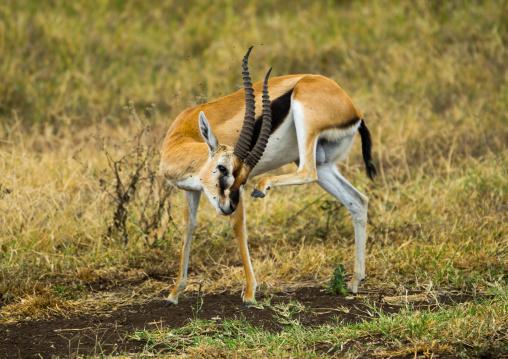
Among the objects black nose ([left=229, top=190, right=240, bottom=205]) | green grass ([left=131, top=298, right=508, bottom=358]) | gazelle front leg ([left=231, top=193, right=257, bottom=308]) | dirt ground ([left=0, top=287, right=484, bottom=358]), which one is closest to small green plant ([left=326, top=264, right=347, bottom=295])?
dirt ground ([left=0, top=287, right=484, bottom=358])

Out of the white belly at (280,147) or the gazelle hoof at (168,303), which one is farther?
the white belly at (280,147)

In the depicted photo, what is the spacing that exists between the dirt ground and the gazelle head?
2.47 ft

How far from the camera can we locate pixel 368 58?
32.0 feet

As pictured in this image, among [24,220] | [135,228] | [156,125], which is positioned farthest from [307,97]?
[156,125]

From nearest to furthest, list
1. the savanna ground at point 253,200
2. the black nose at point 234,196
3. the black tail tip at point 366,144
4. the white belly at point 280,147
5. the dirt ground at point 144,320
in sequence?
the dirt ground at point 144,320 → the savanna ground at point 253,200 → the black nose at point 234,196 → the white belly at point 280,147 → the black tail tip at point 366,144

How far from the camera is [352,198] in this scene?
4.78 meters

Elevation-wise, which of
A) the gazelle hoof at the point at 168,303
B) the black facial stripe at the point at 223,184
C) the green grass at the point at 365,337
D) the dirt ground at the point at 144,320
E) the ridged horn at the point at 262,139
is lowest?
the gazelle hoof at the point at 168,303

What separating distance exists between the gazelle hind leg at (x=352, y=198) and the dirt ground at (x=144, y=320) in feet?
1.50

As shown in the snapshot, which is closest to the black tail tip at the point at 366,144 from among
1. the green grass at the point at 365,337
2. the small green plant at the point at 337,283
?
the small green plant at the point at 337,283

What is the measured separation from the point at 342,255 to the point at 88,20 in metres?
7.75

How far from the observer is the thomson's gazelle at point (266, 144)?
4027 millimetres

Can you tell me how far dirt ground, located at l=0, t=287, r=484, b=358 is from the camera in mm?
3553

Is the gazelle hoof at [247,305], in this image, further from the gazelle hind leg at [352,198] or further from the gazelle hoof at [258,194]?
the gazelle hind leg at [352,198]

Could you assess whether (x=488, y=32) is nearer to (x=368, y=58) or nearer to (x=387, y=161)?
(x=368, y=58)
